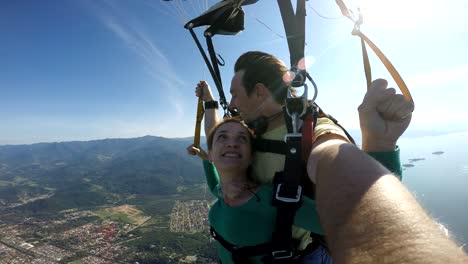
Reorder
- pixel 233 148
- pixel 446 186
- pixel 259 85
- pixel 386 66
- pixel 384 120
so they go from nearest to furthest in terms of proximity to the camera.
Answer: pixel 384 120 < pixel 386 66 < pixel 233 148 < pixel 259 85 < pixel 446 186

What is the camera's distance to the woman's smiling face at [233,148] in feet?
8.30

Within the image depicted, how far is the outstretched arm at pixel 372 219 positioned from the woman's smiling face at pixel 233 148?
1.31 meters

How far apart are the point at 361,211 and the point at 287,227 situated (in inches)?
55.4

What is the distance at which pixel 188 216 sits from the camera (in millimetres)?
86688

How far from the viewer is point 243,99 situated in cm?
278

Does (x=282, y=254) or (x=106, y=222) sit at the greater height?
(x=282, y=254)

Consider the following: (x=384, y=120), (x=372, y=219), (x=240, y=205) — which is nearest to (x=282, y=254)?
(x=240, y=205)

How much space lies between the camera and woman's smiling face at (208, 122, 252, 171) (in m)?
2.53

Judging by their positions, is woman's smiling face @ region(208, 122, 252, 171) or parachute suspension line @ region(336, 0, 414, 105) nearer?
parachute suspension line @ region(336, 0, 414, 105)

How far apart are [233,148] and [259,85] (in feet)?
2.29

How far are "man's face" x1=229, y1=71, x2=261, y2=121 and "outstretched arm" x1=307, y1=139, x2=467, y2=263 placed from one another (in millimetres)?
1549

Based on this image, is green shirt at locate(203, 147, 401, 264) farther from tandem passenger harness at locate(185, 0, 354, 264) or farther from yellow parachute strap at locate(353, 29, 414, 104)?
yellow parachute strap at locate(353, 29, 414, 104)

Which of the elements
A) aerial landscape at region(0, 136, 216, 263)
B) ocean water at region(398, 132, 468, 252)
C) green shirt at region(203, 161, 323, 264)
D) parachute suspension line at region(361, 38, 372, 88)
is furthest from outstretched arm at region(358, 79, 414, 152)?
aerial landscape at region(0, 136, 216, 263)

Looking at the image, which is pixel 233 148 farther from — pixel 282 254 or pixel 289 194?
pixel 282 254
